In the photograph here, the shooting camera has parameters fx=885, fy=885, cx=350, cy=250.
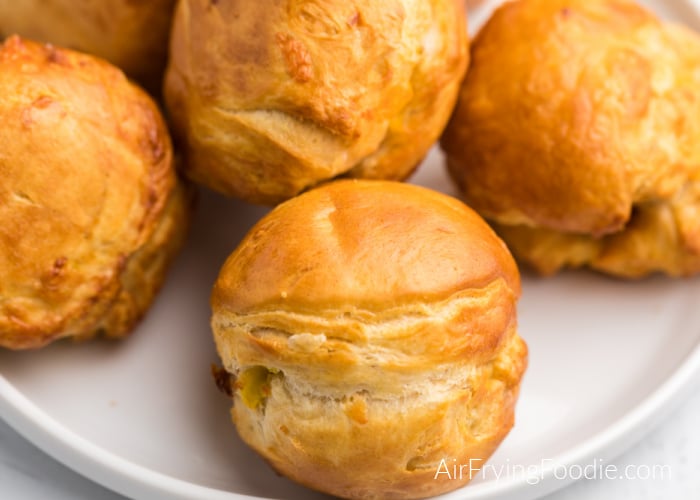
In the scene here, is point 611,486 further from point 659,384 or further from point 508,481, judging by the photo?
point 508,481

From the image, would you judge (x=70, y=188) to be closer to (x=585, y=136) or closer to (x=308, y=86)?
(x=308, y=86)

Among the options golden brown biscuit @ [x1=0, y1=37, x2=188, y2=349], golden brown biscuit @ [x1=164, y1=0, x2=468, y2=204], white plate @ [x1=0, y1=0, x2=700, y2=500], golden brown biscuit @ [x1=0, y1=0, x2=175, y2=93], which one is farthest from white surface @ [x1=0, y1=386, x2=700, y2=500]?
golden brown biscuit @ [x1=0, y1=0, x2=175, y2=93]

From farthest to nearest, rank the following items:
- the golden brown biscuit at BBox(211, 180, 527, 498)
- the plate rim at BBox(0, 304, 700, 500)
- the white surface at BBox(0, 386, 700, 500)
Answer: the white surface at BBox(0, 386, 700, 500) → the plate rim at BBox(0, 304, 700, 500) → the golden brown biscuit at BBox(211, 180, 527, 498)

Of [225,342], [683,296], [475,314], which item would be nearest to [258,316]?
[225,342]

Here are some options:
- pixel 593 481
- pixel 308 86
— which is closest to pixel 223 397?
pixel 308 86

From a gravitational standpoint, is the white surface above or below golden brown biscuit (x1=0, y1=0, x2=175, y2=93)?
below

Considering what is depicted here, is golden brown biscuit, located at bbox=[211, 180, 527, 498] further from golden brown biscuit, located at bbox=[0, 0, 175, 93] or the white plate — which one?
golden brown biscuit, located at bbox=[0, 0, 175, 93]

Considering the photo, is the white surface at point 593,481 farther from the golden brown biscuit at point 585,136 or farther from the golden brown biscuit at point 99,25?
the golden brown biscuit at point 99,25
